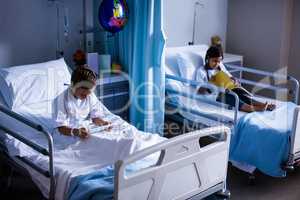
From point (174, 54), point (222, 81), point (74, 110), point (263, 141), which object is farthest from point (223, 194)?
point (174, 54)

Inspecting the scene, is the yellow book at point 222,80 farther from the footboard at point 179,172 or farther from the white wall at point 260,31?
the footboard at point 179,172

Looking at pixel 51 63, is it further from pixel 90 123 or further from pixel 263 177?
pixel 263 177

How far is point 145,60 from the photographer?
375cm

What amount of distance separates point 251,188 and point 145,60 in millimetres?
1394

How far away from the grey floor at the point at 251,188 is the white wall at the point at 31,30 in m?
1.02

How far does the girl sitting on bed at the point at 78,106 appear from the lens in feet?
9.61

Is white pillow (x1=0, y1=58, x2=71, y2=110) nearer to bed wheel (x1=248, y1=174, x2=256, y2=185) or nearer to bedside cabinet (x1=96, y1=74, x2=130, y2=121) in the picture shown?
bedside cabinet (x1=96, y1=74, x2=130, y2=121)

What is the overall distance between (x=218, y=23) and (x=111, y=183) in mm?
3337

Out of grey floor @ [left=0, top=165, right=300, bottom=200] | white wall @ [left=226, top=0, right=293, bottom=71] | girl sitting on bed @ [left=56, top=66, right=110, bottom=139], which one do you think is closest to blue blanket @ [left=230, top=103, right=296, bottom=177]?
grey floor @ [left=0, top=165, right=300, bottom=200]

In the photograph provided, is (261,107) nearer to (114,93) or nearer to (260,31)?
(114,93)

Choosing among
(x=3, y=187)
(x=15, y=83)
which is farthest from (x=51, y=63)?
(x=3, y=187)

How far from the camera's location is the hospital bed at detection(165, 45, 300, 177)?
131 inches

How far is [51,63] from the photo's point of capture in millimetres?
3516

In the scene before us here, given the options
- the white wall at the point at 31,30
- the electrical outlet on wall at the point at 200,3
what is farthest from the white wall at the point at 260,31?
the white wall at the point at 31,30
